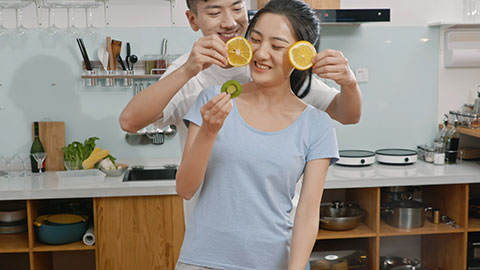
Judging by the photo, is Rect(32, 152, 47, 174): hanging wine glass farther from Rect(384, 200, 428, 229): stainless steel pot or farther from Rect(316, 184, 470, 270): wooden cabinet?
Rect(384, 200, 428, 229): stainless steel pot

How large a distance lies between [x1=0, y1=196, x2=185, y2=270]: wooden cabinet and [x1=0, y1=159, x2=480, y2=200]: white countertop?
7 centimetres

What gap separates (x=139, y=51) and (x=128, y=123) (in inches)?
82.3

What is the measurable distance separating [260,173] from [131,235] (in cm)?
176

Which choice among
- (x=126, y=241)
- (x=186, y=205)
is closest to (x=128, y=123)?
(x=186, y=205)

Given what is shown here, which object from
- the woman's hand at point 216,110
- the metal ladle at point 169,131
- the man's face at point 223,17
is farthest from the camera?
the metal ladle at point 169,131

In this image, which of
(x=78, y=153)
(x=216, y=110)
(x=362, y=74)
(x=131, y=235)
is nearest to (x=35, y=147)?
(x=78, y=153)

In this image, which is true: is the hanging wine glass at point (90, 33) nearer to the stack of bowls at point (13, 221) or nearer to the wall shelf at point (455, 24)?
the stack of bowls at point (13, 221)

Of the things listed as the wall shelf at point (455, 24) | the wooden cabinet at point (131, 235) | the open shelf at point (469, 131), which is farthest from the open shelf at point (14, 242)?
the wall shelf at point (455, 24)

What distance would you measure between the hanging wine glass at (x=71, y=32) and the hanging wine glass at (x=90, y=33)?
0.20ft

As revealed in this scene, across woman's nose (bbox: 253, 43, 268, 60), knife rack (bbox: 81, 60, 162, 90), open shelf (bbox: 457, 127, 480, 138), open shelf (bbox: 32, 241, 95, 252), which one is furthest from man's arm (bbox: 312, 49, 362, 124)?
open shelf (bbox: 457, 127, 480, 138)

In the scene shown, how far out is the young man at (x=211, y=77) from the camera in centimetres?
142

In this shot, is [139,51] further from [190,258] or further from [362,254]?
[190,258]

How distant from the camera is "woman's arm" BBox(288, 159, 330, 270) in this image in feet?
4.67

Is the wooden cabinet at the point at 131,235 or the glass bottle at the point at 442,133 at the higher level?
the glass bottle at the point at 442,133
